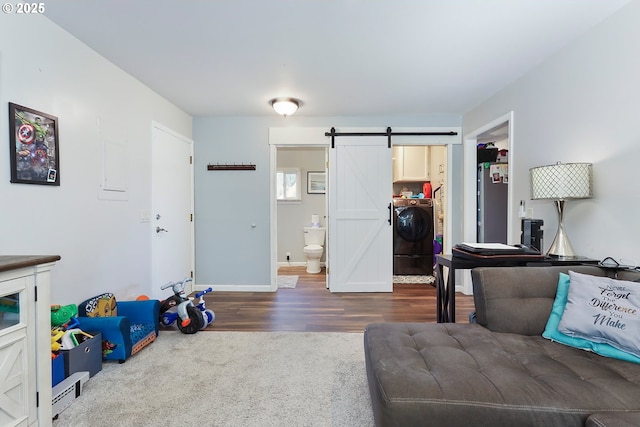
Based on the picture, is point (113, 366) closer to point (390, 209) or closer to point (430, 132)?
point (390, 209)

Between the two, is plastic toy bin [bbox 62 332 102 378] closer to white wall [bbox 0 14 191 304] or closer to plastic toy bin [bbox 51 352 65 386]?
plastic toy bin [bbox 51 352 65 386]

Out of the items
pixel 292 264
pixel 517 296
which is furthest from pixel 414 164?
pixel 517 296

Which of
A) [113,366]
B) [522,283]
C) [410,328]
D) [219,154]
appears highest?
[219,154]

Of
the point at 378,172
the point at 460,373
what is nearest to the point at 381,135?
the point at 378,172

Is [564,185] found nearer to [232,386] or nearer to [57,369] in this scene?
[232,386]

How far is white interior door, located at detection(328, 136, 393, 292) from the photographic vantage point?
391 centimetres

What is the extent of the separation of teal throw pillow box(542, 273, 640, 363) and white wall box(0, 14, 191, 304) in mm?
3029

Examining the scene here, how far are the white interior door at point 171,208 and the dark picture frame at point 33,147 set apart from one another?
117 cm

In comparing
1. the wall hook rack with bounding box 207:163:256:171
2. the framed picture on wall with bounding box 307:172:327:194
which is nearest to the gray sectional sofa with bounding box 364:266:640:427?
the wall hook rack with bounding box 207:163:256:171

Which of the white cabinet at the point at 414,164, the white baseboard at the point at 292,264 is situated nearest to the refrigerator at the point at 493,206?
the white cabinet at the point at 414,164

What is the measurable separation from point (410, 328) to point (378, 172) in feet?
8.38

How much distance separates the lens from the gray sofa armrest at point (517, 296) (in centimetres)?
163

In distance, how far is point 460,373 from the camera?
1.19m

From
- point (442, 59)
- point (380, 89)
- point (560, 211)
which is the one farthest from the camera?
point (380, 89)
